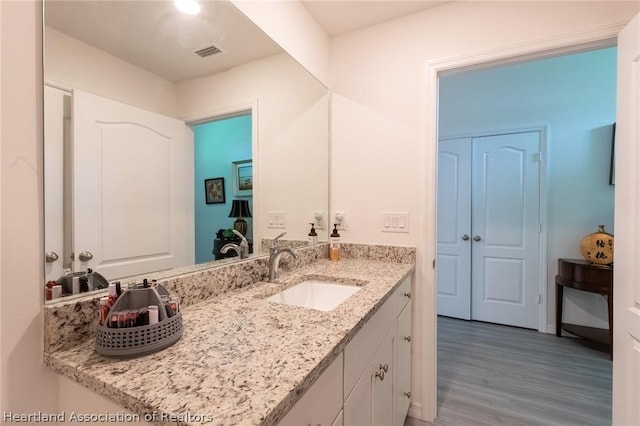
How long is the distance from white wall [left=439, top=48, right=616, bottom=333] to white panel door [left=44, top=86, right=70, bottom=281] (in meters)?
3.04

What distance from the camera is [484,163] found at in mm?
3176

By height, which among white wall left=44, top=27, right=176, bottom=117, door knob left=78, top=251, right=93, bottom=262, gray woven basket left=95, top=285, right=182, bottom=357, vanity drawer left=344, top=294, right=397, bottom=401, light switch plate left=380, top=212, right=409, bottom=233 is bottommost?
vanity drawer left=344, top=294, right=397, bottom=401

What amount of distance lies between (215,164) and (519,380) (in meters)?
2.52

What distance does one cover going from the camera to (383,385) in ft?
3.89

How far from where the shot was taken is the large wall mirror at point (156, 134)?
80 centimetres

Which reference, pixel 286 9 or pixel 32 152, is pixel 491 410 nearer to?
pixel 32 152

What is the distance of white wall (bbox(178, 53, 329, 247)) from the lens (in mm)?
1287

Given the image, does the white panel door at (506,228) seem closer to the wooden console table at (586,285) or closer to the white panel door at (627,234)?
the wooden console table at (586,285)

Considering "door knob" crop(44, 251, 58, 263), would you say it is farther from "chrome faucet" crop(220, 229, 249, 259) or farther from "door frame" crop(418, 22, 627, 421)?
"door frame" crop(418, 22, 627, 421)

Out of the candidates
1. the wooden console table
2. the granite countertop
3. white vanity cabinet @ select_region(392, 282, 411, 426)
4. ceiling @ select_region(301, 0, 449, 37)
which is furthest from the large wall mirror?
the wooden console table

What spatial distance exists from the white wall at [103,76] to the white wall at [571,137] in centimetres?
273

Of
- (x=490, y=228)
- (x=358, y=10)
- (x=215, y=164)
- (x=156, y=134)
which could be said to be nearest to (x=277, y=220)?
(x=215, y=164)

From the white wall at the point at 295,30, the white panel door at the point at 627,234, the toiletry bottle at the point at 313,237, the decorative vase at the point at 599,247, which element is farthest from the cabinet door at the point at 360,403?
the decorative vase at the point at 599,247

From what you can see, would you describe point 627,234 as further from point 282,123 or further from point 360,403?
point 282,123
